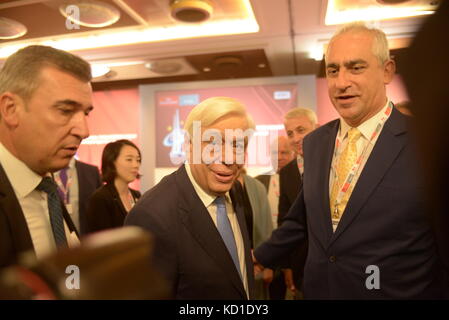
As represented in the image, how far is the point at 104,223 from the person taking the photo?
215 centimetres

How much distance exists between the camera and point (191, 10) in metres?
2.80

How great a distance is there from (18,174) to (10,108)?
17 centimetres

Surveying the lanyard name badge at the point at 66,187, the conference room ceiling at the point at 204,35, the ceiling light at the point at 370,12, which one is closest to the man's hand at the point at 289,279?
the lanyard name badge at the point at 66,187

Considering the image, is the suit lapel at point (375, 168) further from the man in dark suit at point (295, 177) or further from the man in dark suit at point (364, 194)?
the man in dark suit at point (295, 177)

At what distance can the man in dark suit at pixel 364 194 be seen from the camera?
3.14ft

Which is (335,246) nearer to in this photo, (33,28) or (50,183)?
(50,183)

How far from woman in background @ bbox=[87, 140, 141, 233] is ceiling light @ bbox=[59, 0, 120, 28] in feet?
4.30

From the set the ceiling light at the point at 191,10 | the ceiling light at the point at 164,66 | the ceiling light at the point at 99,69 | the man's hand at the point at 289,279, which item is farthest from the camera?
the ceiling light at the point at 99,69

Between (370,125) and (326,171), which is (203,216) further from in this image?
(370,125)

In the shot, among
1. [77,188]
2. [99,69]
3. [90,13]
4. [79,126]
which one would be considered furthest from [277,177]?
[99,69]

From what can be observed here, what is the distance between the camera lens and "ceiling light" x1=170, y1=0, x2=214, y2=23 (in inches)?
109

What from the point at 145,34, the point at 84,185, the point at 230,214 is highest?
the point at 145,34

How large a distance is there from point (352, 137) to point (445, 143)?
889 mm

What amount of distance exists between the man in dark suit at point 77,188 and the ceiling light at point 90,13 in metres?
1.34
